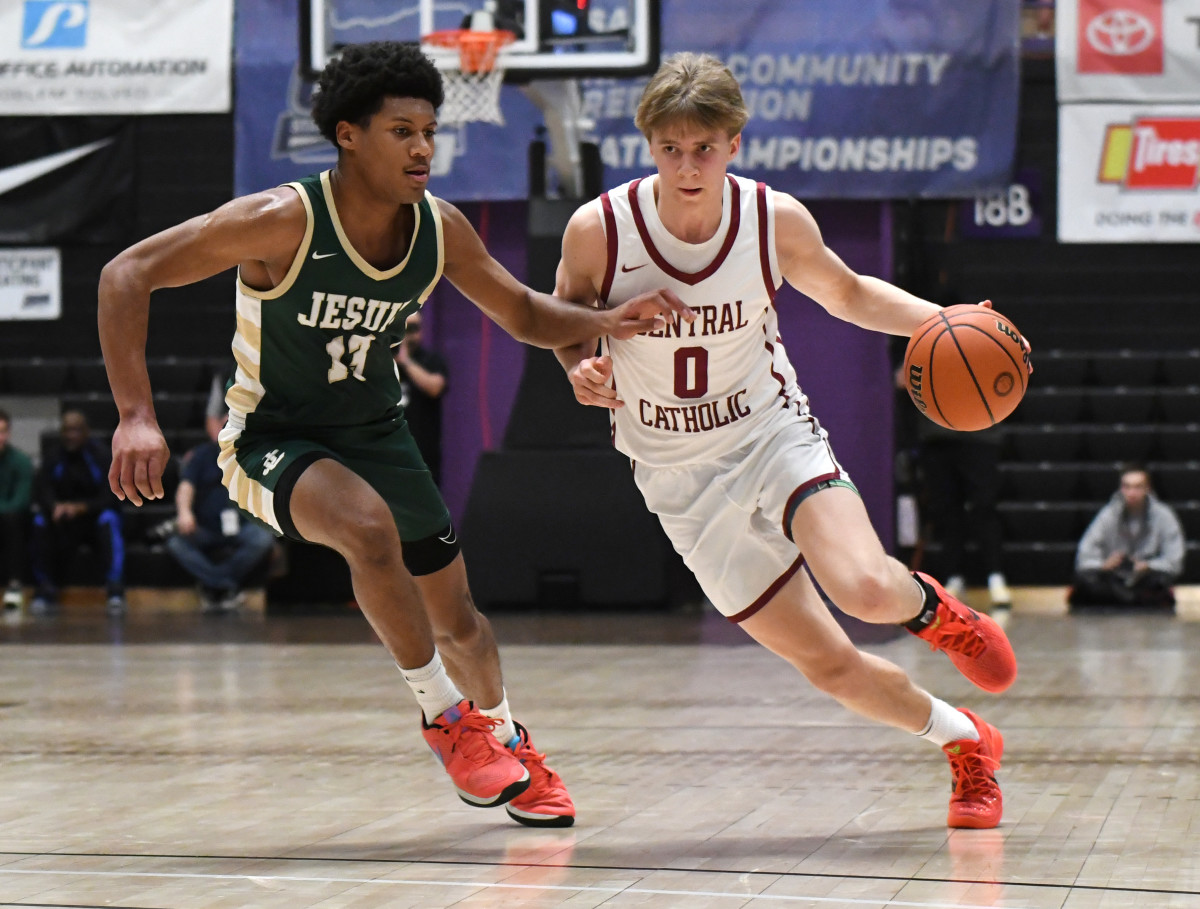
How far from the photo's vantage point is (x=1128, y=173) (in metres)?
10.6

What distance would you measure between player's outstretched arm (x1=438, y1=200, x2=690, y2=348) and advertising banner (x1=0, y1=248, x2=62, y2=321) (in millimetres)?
8785

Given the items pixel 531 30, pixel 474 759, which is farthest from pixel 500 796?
pixel 531 30

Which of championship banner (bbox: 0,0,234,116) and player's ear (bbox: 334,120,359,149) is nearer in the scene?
player's ear (bbox: 334,120,359,149)

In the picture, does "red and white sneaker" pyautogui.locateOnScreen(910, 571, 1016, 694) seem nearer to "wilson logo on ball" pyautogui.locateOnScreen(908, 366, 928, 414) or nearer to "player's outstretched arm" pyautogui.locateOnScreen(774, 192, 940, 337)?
"wilson logo on ball" pyautogui.locateOnScreen(908, 366, 928, 414)

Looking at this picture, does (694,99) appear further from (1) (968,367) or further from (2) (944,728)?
(2) (944,728)

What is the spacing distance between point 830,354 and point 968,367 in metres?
6.97

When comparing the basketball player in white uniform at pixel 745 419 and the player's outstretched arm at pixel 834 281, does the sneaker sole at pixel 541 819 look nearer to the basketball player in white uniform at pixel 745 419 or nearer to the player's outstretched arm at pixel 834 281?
the basketball player in white uniform at pixel 745 419

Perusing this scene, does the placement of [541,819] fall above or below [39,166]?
below

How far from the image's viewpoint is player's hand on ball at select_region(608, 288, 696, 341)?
390 centimetres

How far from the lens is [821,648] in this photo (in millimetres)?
3889

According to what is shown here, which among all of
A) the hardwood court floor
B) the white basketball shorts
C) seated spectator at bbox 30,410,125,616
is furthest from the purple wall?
the white basketball shorts

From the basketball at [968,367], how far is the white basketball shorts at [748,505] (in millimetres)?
304

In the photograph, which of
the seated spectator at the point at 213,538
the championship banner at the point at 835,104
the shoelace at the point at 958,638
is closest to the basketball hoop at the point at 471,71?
the championship banner at the point at 835,104

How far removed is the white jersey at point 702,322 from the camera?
4.02 m
